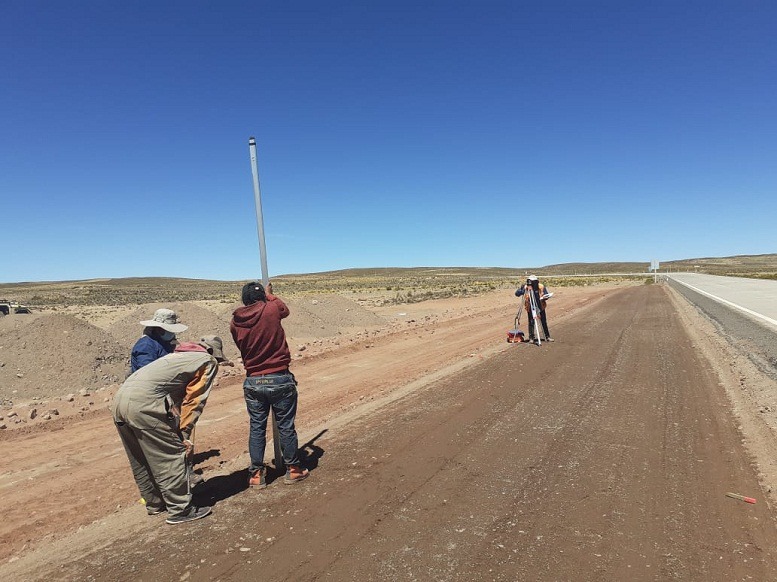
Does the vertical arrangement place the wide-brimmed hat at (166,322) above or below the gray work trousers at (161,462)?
above

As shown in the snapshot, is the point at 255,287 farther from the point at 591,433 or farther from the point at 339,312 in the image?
the point at 339,312

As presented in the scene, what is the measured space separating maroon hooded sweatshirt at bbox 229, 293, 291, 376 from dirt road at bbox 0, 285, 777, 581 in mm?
1300

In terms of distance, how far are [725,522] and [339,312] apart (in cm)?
2156

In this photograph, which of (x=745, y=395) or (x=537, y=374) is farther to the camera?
(x=537, y=374)

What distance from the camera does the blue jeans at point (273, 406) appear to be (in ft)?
15.7

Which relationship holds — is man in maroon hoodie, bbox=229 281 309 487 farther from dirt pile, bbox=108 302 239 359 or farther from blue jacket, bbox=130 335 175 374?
dirt pile, bbox=108 302 239 359

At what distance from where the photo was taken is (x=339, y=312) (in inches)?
975

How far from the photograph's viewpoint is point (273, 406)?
16.2ft

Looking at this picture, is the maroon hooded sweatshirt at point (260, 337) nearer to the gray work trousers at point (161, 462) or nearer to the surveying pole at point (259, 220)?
the surveying pole at point (259, 220)

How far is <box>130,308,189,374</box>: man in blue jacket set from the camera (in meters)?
4.87

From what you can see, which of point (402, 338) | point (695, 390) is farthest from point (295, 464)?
point (402, 338)

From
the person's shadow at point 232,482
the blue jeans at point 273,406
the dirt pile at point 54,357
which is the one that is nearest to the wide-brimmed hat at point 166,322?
the blue jeans at point 273,406

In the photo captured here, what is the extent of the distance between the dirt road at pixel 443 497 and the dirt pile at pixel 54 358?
152 inches

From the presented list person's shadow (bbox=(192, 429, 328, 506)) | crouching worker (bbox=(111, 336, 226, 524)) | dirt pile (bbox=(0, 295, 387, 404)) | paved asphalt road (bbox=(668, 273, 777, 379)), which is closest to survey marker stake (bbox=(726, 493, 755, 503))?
person's shadow (bbox=(192, 429, 328, 506))
